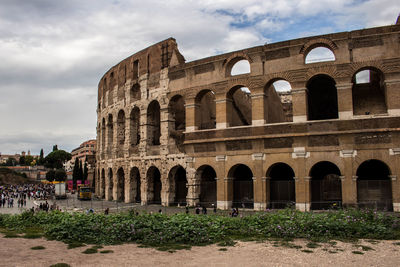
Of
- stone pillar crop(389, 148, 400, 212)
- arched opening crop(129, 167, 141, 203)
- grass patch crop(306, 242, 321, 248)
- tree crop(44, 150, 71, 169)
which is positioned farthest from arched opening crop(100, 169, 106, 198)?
tree crop(44, 150, 71, 169)

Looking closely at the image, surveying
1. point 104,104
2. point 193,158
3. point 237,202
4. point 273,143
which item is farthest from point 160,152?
point 104,104

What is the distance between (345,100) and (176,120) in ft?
45.3

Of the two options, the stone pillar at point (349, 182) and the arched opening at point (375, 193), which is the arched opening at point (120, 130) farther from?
the arched opening at point (375, 193)

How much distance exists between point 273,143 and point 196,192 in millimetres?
6522

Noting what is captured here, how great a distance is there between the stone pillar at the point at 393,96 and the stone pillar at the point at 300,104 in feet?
14.2

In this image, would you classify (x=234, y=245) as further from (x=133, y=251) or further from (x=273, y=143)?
(x=273, y=143)

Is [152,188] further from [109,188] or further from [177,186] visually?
[109,188]

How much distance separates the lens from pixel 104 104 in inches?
1388

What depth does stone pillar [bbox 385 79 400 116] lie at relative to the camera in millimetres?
18438

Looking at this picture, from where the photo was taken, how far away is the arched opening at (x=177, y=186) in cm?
2572

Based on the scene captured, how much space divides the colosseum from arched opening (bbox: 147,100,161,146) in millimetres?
96

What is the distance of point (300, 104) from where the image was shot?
20.4 metres

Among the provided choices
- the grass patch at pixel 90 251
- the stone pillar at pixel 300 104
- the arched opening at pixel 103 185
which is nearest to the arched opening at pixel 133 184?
the arched opening at pixel 103 185

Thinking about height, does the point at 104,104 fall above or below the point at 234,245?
above
